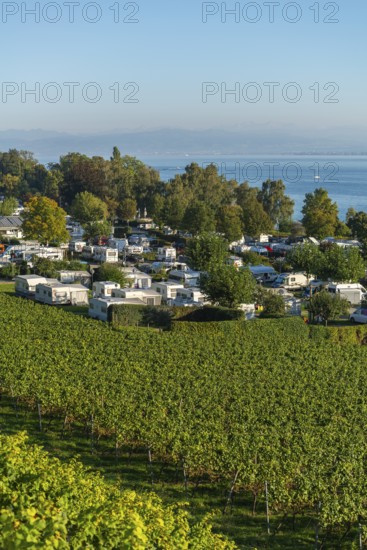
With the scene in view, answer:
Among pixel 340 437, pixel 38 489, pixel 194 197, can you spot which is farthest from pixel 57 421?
pixel 194 197

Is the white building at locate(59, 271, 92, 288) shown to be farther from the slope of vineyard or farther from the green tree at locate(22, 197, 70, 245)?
the slope of vineyard

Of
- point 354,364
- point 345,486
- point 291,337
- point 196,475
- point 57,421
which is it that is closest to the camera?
point 345,486

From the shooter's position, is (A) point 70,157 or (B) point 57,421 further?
(A) point 70,157

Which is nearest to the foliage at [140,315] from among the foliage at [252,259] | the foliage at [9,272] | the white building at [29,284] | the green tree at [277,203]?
the white building at [29,284]

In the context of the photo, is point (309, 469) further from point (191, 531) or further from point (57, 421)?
point (57, 421)

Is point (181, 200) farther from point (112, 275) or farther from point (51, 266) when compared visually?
point (112, 275)

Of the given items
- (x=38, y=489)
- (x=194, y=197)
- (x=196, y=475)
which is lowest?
(x=196, y=475)

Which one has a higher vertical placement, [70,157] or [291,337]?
[70,157]
